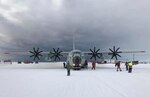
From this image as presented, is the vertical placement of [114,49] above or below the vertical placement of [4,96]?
above

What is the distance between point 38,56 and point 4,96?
43165 mm

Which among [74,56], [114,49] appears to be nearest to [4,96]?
[74,56]

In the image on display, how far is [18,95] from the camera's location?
33.0ft

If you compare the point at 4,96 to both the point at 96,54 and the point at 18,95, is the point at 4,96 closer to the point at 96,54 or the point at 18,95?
the point at 18,95

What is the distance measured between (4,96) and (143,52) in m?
44.3

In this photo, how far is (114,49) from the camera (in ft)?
164

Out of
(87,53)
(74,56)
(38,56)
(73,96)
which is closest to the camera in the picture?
(73,96)

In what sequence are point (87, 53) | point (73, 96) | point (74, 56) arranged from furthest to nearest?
point (87, 53) → point (74, 56) → point (73, 96)

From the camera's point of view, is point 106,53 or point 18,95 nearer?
point 18,95

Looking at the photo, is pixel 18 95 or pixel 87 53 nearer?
pixel 18 95

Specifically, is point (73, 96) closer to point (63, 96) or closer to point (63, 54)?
point (63, 96)

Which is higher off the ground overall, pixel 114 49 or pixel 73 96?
pixel 114 49

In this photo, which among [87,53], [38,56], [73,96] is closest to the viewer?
[73,96]

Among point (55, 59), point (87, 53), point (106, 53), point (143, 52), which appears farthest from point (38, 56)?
point (143, 52)
